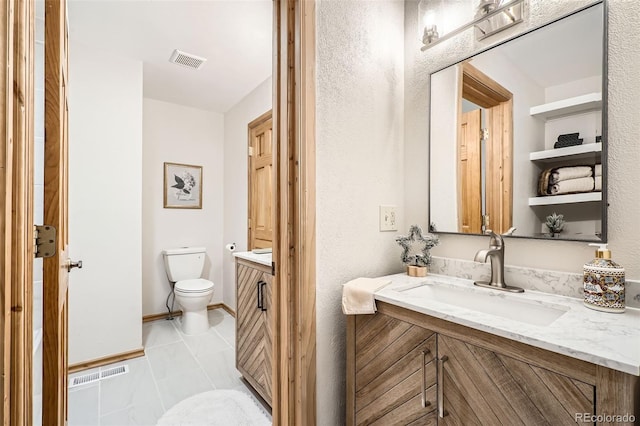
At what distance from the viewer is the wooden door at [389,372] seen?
0.94 meters

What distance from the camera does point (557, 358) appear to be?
2.25ft

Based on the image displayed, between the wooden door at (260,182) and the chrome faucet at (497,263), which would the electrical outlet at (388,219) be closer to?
the chrome faucet at (497,263)

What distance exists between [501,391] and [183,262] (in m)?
3.07

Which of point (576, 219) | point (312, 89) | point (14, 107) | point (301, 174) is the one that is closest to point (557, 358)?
point (576, 219)

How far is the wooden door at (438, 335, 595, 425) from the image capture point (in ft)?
2.21

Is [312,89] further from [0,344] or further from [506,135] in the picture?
[0,344]

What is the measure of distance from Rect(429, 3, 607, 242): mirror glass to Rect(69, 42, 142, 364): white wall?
7.49ft

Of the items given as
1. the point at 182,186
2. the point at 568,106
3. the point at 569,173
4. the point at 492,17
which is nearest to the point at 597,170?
the point at 569,173

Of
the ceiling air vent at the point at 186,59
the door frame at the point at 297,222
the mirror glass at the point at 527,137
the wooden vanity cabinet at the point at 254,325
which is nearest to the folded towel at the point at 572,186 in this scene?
the mirror glass at the point at 527,137

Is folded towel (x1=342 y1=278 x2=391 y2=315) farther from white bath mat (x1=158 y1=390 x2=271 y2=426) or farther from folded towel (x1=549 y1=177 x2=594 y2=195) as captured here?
white bath mat (x1=158 y1=390 x2=271 y2=426)

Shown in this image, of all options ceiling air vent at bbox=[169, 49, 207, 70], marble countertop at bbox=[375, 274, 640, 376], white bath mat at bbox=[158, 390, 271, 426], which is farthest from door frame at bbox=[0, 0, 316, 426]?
ceiling air vent at bbox=[169, 49, 207, 70]

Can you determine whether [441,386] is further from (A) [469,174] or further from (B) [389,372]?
(A) [469,174]

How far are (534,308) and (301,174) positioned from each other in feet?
3.07

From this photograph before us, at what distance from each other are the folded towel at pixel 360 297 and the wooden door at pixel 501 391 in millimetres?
270
